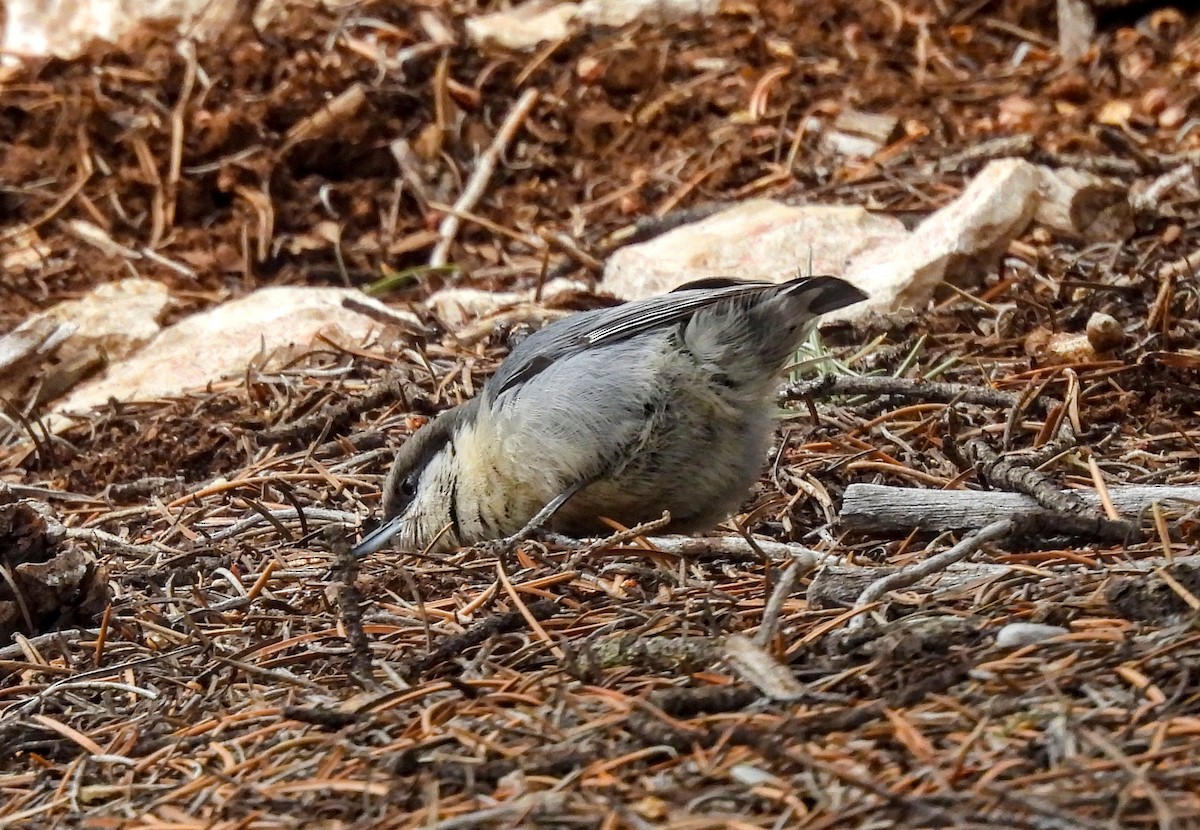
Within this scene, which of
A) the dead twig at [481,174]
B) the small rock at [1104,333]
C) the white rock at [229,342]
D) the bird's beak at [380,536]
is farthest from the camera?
the dead twig at [481,174]

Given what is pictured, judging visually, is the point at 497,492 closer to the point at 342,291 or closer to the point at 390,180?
the point at 342,291

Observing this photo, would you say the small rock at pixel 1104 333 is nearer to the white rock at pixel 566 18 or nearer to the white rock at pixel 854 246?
the white rock at pixel 854 246

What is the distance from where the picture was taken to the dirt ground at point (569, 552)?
2121 millimetres

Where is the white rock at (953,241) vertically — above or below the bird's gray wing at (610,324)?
below

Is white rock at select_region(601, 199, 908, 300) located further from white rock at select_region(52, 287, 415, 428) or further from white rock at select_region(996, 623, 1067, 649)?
white rock at select_region(996, 623, 1067, 649)

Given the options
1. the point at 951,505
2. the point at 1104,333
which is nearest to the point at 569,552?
the point at 951,505

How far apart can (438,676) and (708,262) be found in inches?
116

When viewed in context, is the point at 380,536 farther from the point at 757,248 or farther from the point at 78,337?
the point at 78,337

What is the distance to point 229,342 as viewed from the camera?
5.24 meters

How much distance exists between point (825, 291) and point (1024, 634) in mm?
1261

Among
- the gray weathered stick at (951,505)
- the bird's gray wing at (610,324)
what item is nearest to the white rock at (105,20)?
the bird's gray wing at (610,324)

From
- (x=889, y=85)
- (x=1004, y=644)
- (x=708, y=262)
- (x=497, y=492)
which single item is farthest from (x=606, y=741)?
(x=889, y=85)

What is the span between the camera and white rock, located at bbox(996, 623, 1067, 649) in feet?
7.64

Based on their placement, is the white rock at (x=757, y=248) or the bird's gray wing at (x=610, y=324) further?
the white rock at (x=757, y=248)
